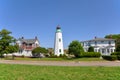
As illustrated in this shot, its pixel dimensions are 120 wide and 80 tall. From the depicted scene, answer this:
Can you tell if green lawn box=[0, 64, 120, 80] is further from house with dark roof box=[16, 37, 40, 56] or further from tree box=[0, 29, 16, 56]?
house with dark roof box=[16, 37, 40, 56]

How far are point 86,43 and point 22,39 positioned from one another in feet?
81.4

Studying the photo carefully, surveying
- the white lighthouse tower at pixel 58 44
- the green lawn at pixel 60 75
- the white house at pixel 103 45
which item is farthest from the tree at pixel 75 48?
the green lawn at pixel 60 75

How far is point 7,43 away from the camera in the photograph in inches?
1970

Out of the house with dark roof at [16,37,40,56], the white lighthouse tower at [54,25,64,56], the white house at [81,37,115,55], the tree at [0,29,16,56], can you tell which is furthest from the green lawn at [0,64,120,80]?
the house with dark roof at [16,37,40,56]

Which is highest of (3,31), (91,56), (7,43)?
(3,31)

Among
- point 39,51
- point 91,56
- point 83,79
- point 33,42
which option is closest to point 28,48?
point 33,42

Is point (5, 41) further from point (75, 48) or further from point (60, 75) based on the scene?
point (60, 75)

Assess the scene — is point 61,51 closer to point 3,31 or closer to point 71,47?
point 71,47

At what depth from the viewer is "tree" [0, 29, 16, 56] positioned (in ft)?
159

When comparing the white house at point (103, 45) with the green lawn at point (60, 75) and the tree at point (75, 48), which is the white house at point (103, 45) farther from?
the green lawn at point (60, 75)

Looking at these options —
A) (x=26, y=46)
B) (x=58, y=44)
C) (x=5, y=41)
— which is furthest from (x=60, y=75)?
(x=26, y=46)

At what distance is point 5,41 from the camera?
4919 cm

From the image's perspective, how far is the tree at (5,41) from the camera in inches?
1912

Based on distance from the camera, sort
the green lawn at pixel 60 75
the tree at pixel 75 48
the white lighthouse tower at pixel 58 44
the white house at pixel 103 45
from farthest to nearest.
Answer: the white house at pixel 103 45
the white lighthouse tower at pixel 58 44
the tree at pixel 75 48
the green lawn at pixel 60 75
